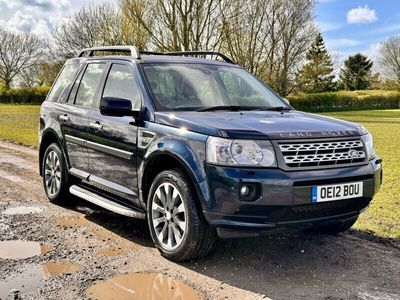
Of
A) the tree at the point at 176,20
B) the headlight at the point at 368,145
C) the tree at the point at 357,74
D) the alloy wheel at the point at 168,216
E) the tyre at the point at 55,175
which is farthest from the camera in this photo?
the tree at the point at 357,74

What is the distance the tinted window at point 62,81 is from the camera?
6398 millimetres

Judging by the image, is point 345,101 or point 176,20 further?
point 345,101

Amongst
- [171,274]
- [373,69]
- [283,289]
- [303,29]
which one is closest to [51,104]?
[171,274]

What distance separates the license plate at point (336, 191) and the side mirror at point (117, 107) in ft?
6.13

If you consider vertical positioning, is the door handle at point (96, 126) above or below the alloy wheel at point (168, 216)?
above

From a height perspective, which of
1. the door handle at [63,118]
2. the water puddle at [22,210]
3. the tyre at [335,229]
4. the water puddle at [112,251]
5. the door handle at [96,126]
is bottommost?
the water puddle at [112,251]

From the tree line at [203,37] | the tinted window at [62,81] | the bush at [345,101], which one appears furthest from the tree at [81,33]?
the tinted window at [62,81]

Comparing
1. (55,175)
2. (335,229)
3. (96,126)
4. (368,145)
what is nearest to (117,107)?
(96,126)

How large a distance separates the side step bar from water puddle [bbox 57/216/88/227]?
318mm

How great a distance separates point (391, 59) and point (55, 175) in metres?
64.3

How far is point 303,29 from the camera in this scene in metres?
38.2

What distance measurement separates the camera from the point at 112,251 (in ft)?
15.3

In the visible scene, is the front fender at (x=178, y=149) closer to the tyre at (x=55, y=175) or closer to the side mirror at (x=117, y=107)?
the side mirror at (x=117, y=107)

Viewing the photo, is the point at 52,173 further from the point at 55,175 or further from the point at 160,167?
the point at 160,167
